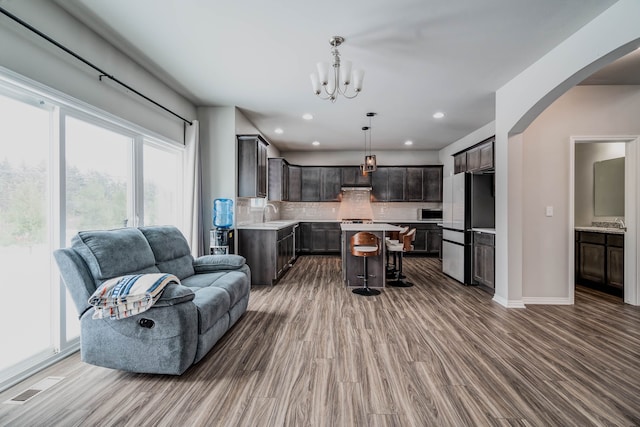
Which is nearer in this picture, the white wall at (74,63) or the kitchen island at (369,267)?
the white wall at (74,63)

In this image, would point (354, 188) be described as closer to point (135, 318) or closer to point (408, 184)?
point (408, 184)

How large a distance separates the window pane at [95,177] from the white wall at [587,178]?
6936mm

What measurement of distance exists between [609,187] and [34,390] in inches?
292

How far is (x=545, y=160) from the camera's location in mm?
3873

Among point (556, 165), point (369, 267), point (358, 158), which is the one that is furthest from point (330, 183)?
point (556, 165)

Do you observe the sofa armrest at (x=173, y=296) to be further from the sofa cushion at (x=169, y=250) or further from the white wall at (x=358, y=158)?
the white wall at (x=358, y=158)

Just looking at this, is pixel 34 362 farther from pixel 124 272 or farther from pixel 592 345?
pixel 592 345

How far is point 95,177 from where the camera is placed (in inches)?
115

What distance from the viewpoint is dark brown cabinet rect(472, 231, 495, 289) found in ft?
13.8

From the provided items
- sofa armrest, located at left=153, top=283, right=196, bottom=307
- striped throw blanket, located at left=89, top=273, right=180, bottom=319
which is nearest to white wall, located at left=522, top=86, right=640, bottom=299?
sofa armrest, located at left=153, top=283, right=196, bottom=307

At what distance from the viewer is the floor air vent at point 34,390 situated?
1880mm

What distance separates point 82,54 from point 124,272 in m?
1.98

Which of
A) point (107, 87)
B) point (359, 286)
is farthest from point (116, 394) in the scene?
point (359, 286)

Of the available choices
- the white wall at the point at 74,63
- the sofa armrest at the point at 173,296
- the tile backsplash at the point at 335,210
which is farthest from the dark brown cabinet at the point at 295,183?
the sofa armrest at the point at 173,296
